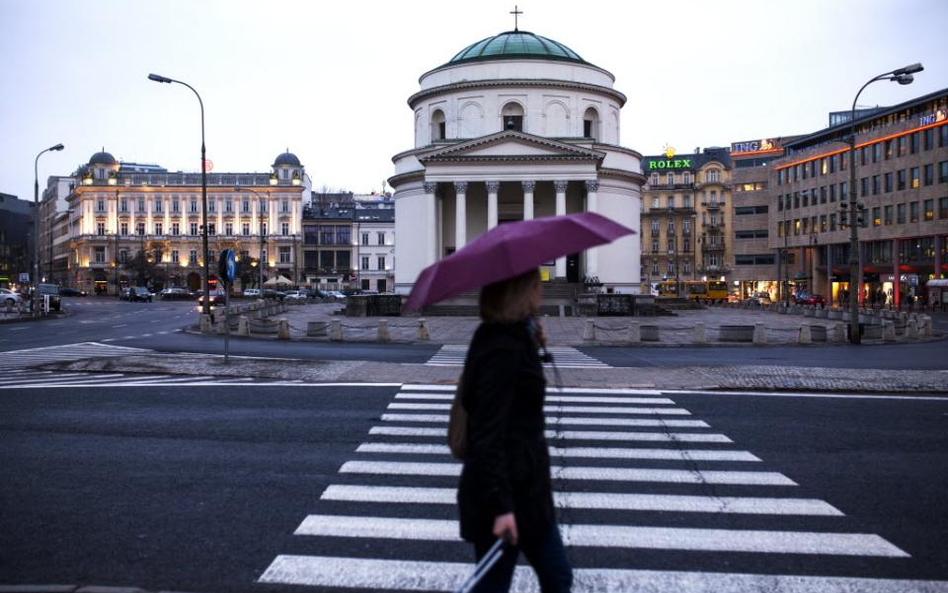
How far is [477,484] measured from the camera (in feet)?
11.8

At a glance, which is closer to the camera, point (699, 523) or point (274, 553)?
point (274, 553)

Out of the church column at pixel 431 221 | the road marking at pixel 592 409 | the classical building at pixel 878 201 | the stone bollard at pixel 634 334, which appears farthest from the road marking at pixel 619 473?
the classical building at pixel 878 201

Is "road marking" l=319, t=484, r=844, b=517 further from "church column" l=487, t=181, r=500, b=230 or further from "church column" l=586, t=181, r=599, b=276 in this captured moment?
"church column" l=586, t=181, r=599, b=276

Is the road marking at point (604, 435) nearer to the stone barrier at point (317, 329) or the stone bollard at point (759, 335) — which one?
the stone bollard at point (759, 335)

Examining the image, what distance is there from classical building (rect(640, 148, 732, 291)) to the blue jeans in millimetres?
104052

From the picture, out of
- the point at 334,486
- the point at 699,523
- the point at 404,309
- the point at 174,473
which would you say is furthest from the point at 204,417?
the point at 404,309

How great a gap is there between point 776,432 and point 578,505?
462 cm

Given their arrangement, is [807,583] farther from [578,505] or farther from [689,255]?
[689,255]

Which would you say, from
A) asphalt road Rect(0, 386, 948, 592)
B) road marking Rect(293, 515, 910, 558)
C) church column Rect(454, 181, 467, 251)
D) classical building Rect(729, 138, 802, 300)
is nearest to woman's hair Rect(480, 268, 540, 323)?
asphalt road Rect(0, 386, 948, 592)

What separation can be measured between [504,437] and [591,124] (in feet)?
200

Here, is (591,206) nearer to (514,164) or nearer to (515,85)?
(514,164)

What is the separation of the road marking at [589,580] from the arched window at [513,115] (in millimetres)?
56228

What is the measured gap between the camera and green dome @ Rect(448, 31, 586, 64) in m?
60.2

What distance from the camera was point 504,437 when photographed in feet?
12.0
